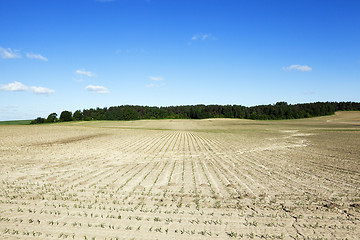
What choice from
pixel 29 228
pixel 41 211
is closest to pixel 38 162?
pixel 41 211

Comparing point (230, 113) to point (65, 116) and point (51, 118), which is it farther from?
point (51, 118)

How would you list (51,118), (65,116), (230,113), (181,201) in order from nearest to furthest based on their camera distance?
1. (181,201)
2. (65,116)
3. (51,118)
4. (230,113)

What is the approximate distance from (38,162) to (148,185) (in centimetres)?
1059

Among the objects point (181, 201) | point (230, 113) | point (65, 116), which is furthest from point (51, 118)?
point (181, 201)

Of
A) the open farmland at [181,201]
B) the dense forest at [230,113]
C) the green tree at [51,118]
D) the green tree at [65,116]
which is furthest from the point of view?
the dense forest at [230,113]

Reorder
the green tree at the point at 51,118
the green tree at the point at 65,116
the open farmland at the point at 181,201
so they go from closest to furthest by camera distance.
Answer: the open farmland at the point at 181,201 → the green tree at the point at 65,116 → the green tree at the point at 51,118

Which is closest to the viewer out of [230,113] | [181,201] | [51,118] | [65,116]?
[181,201]

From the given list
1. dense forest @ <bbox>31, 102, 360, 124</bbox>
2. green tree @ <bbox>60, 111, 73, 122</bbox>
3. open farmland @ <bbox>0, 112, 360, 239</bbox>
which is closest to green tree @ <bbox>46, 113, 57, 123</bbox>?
dense forest @ <bbox>31, 102, 360, 124</bbox>

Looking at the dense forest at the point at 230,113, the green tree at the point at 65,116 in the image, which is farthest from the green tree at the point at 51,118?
the green tree at the point at 65,116

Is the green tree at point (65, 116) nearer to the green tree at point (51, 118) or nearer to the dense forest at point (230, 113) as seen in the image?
the dense forest at point (230, 113)

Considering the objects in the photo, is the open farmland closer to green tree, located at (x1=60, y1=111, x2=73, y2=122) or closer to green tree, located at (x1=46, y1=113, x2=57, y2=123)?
green tree, located at (x1=60, y1=111, x2=73, y2=122)

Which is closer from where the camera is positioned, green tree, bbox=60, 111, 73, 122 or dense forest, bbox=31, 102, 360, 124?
green tree, bbox=60, 111, 73, 122

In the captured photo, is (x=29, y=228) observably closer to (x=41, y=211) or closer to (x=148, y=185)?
(x=41, y=211)

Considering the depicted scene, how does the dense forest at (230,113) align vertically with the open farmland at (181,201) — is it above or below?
above
